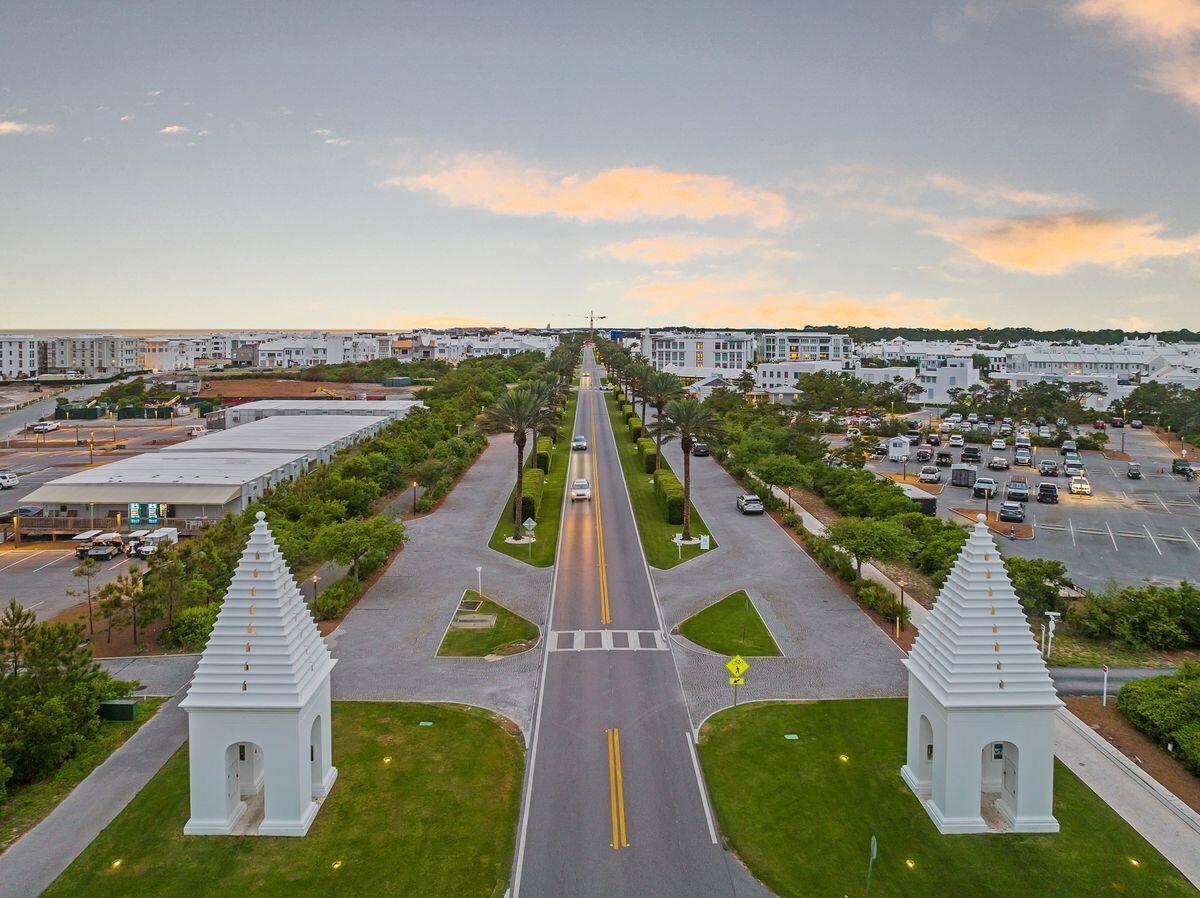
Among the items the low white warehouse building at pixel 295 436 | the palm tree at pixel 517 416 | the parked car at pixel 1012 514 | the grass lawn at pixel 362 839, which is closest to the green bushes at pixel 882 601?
the grass lawn at pixel 362 839

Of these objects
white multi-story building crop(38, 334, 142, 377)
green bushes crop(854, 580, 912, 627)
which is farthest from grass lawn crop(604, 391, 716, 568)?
white multi-story building crop(38, 334, 142, 377)

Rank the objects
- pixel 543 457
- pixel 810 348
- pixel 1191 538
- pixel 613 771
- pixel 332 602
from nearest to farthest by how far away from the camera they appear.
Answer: pixel 613 771 < pixel 332 602 < pixel 1191 538 < pixel 543 457 < pixel 810 348

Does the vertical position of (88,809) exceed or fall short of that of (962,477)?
it falls short

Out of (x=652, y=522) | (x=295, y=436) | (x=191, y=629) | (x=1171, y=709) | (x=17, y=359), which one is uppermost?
(x=17, y=359)

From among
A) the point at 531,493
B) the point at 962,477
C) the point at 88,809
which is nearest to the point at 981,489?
the point at 962,477

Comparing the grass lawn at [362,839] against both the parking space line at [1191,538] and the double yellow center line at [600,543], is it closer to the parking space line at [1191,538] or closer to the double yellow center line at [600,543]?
the double yellow center line at [600,543]

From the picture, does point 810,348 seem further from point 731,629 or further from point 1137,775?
point 1137,775
